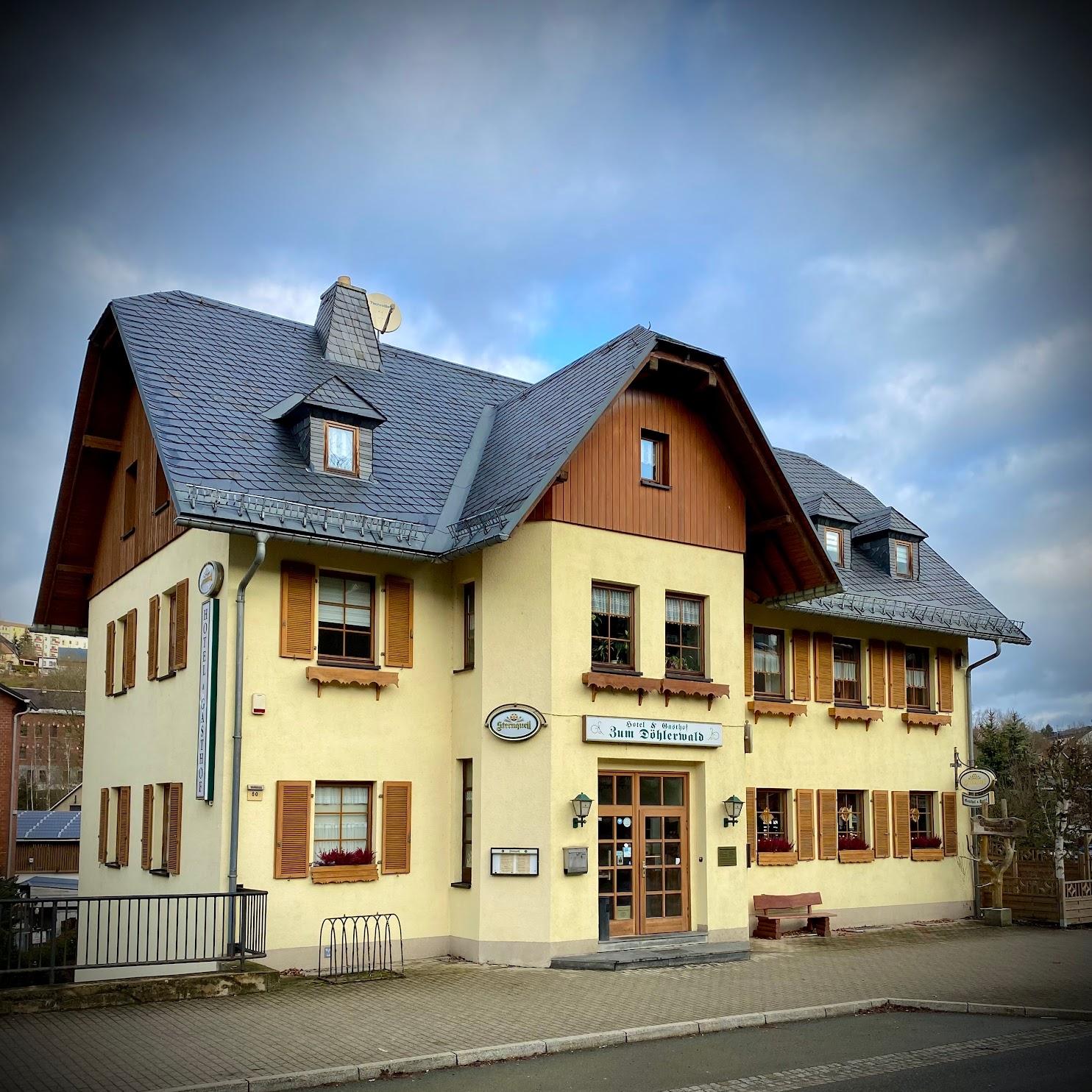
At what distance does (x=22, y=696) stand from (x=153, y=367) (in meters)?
33.7

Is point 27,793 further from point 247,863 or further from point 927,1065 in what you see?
point 927,1065

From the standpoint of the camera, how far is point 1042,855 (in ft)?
89.1

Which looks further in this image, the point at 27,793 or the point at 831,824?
the point at 27,793

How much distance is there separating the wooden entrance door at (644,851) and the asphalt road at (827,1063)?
16.2 ft

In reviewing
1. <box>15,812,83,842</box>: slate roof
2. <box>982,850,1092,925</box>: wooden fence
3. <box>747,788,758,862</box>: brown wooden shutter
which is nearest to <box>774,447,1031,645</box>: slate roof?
<box>747,788,758,862</box>: brown wooden shutter

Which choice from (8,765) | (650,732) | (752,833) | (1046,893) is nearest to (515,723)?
(650,732)

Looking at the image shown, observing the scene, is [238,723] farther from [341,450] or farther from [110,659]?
[110,659]

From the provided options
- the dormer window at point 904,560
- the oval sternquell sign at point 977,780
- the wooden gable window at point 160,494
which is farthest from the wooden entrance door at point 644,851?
the dormer window at point 904,560

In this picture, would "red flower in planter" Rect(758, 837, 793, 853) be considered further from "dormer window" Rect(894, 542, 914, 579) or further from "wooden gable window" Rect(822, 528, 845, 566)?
"dormer window" Rect(894, 542, 914, 579)

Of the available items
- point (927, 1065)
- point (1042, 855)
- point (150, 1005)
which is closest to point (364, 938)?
point (150, 1005)

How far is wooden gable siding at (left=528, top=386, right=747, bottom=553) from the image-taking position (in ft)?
58.9

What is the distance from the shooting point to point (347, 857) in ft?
55.2

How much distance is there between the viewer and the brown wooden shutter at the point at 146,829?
18828 mm

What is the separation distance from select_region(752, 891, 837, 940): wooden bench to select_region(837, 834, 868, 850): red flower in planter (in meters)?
1.44
